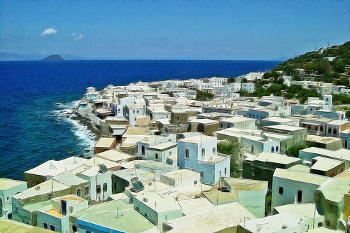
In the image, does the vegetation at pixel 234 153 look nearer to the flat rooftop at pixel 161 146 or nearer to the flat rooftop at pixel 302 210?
the flat rooftop at pixel 161 146

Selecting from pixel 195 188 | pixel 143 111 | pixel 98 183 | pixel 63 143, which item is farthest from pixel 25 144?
pixel 195 188

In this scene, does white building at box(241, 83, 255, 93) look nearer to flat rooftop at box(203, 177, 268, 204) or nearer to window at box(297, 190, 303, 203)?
flat rooftop at box(203, 177, 268, 204)

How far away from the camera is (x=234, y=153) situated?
2719 cm

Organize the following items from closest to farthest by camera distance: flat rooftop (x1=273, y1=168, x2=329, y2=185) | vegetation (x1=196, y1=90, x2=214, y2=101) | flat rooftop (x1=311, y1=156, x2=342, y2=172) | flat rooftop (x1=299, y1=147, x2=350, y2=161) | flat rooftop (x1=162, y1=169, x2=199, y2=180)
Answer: flat rooftop (x1=273, y1=168, x2=329, y2=185)
flat rooftop (x1=311, y1=156, x2=342, y2=172)
flat rooftop (x1=162, y1=169, x2=199, y2=180)
flat rooftop (x1=299, y1=147, x2=350, y2=161)
vegetation (x1=196, y1=90, x2=214, y2=101)

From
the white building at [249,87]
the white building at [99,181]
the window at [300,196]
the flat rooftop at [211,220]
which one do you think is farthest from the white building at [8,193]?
the white building at [249,87]

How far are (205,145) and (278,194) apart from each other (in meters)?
6.33

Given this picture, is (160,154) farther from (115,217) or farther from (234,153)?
(115,217)

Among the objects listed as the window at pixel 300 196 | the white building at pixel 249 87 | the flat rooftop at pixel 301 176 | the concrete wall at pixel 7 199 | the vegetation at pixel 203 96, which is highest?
the white building at pixel 249 87

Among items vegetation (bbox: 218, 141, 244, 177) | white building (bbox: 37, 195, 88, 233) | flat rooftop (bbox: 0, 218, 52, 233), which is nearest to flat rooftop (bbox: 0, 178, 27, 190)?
white building (bbox: 37, 195, 88, 233)

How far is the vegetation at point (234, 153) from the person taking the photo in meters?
26.3

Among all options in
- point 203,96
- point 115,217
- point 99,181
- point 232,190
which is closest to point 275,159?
point 232,190

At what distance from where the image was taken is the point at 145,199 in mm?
16500

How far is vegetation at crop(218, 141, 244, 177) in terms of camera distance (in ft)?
86.3

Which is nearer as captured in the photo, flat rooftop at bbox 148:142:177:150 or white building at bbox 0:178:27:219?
white building at bbox 0:178:27:219
